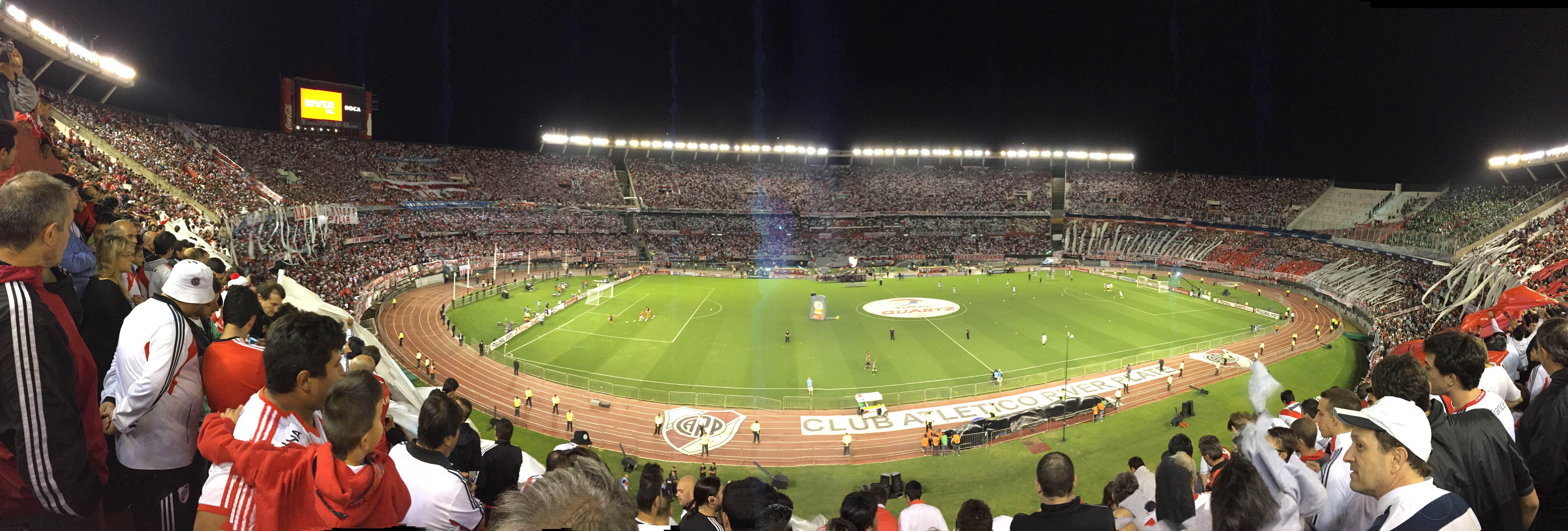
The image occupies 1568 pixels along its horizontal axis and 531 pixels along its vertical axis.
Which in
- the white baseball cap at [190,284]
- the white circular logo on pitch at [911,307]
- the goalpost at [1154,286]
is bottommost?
the white circular logo on pitch at [911,307]

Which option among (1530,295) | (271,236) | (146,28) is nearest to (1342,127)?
(1530,295)

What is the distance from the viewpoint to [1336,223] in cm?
5866

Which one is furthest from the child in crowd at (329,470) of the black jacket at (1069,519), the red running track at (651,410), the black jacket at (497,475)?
the red running track at (651,410)

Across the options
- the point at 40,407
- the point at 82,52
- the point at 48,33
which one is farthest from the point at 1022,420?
the point at 82,52

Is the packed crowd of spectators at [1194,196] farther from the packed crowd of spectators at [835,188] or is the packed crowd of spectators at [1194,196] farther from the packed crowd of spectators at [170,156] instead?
the packed crowd of spectators at [170,156]

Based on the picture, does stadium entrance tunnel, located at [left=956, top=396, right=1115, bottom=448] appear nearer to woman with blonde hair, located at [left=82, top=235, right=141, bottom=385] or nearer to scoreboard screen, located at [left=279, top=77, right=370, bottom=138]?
woman with blonde hair, located at [left=82, top=235, right=141, bottom=385]

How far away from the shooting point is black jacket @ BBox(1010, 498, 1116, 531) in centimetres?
444

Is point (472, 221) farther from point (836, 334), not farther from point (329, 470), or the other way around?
point (329, 470)

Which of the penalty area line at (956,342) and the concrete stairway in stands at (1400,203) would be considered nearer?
the penalty area line at (956,342)

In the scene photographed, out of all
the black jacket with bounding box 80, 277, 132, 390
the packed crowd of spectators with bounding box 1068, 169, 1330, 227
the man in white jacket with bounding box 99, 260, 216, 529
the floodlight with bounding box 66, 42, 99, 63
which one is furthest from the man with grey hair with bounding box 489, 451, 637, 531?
the packed crowd of spectators with bounding box 1068, 169, 1330, 227

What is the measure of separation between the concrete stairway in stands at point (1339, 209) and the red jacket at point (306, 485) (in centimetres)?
7456

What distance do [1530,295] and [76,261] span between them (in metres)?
24.7

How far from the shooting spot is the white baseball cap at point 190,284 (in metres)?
4.11

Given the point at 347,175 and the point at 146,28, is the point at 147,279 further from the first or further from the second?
the point at 347,175
